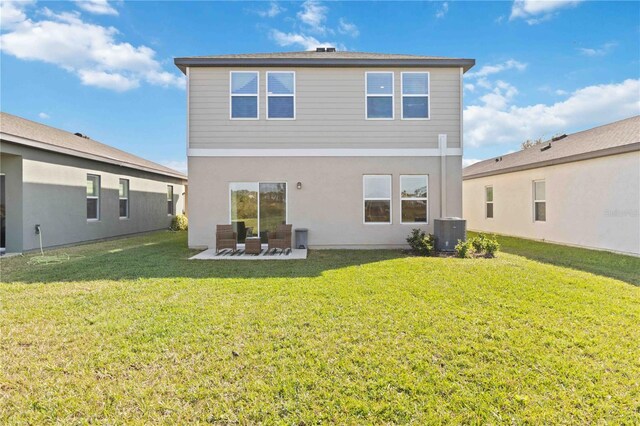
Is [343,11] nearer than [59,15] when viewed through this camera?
No

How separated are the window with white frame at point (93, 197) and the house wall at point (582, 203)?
1820cm

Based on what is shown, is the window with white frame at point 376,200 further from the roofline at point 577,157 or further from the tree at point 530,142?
the tree at point 530,142

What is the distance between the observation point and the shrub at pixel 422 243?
8.74 metres

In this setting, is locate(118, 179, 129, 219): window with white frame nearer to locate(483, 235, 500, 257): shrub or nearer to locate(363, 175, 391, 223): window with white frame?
locate(363, 175, 391, 223): window with white frame

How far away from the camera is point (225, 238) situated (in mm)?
9094

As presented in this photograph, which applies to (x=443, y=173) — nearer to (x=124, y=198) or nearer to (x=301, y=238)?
(x=301, y=238)

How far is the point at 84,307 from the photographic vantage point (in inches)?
181

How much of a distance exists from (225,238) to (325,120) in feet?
16.4

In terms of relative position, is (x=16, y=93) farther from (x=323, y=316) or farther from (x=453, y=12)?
(x=453, y=12)

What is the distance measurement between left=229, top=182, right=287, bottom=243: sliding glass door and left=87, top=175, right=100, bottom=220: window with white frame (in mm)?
6761

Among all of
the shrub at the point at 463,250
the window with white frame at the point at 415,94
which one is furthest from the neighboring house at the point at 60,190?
the shrub at the point at 463,250

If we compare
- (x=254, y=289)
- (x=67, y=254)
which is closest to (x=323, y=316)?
(x=254, y=289)

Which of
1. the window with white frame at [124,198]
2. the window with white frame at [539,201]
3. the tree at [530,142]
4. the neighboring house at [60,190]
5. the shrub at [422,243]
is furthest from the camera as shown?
the tree at [530,142]

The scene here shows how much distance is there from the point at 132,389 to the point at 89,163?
12.4 m
